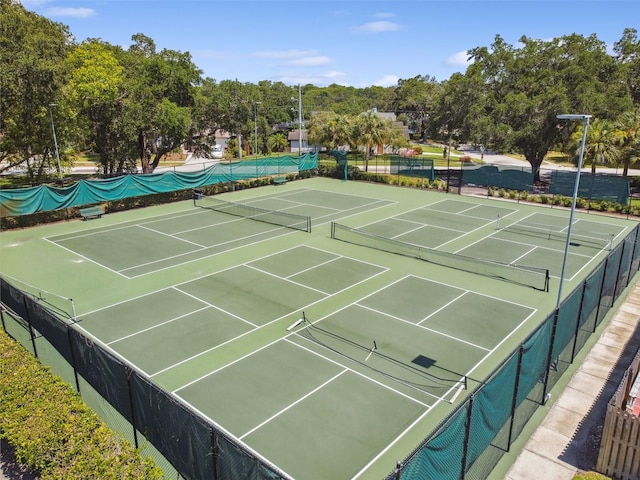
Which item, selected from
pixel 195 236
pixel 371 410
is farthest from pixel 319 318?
pixel 195 236

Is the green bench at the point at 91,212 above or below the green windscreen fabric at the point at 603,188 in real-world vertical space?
below

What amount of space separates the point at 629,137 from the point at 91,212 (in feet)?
122

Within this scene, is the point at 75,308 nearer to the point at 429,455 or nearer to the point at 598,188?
the point at 429,455

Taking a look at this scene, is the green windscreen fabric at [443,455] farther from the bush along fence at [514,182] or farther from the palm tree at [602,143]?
the palm tree at [602,143]

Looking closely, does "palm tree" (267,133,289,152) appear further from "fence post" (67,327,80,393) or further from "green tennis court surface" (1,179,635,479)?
"fence post" (67,327,80,393)

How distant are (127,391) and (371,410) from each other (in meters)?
5.48

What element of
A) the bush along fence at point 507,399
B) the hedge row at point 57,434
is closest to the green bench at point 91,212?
the hedge row at point 57,434

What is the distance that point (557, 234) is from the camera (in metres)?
25.8

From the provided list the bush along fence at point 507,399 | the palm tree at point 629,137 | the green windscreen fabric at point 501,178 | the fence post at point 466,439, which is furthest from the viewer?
the green windscreen fabric at point 501,178

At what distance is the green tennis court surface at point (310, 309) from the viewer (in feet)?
36.1

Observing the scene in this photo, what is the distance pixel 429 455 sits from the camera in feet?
24.0

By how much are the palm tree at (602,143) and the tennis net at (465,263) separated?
63.5 feet

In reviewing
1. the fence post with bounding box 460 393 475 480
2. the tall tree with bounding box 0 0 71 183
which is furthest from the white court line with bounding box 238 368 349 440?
the tall tree with bounding box 0 0 71 183

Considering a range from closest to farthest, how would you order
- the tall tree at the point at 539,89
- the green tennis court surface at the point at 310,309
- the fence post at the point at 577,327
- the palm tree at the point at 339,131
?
the green tennis court surface at the point at 310,309
the fence post at the point at 577,327
the tall tree at the point at 539,89
the palm tree at the point at 339,131
